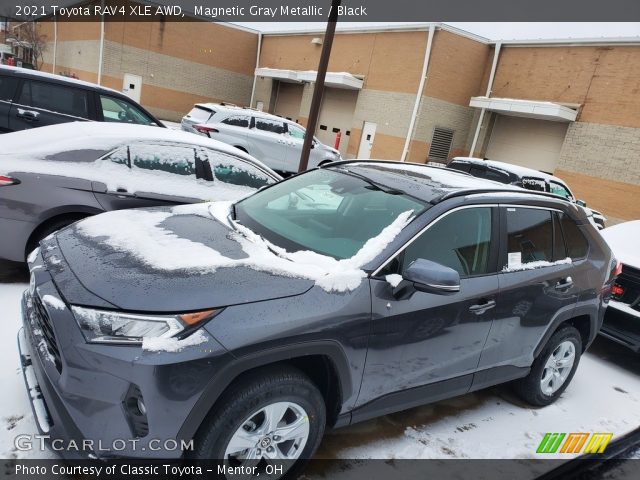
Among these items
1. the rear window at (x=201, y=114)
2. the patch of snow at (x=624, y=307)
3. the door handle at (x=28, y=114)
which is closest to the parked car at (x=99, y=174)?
the door handle at (x=28, y=114)

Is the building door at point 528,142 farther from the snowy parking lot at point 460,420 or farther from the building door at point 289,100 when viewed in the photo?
the snowy parking lot at point 460,420

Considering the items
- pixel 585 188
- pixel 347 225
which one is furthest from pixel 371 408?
pixel 585 188

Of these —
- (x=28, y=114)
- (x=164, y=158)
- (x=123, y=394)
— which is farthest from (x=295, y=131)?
(x=123, y=394)

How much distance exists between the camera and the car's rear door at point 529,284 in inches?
127

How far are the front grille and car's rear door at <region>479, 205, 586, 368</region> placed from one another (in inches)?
100

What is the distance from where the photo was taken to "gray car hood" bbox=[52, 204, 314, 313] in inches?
83.7

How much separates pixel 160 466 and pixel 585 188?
17.7m

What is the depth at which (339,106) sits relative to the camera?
24.0 meters

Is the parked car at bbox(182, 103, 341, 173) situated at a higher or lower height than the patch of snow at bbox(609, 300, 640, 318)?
higher

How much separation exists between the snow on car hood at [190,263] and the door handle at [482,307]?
733 millimetres

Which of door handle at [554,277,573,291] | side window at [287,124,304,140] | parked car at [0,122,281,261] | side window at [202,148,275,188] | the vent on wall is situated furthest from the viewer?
the vent on wall

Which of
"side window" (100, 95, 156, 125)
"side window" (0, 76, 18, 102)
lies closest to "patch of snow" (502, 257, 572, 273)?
"side window" (100, 95, 156, 125)

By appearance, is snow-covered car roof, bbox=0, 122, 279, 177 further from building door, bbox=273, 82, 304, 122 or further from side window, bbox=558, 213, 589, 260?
building door, bbox=273, 82, 304, 122

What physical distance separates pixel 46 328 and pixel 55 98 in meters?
5.97
